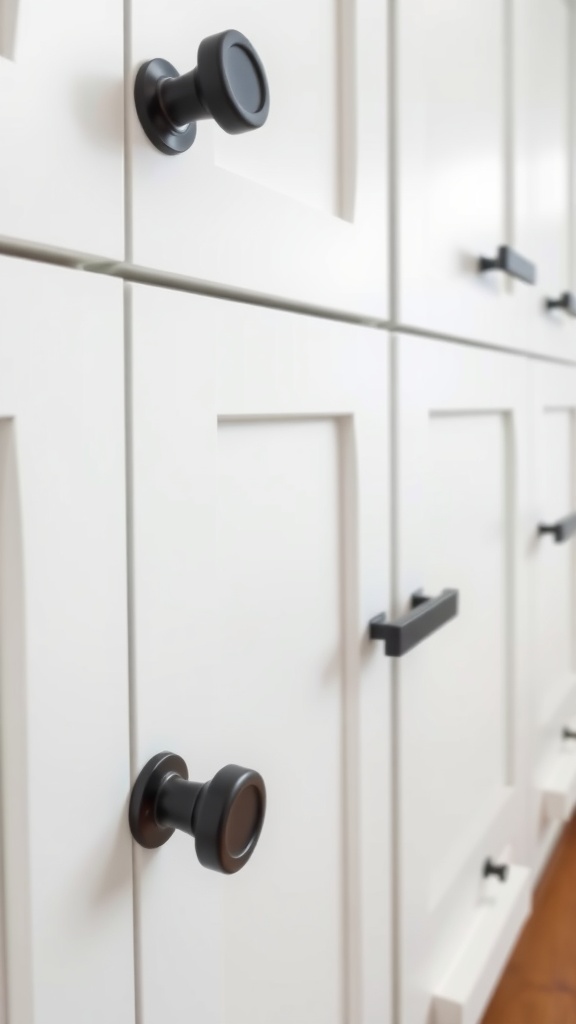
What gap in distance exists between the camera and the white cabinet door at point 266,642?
326 millimetres

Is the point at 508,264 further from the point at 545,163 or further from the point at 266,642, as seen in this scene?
the point at 266,642

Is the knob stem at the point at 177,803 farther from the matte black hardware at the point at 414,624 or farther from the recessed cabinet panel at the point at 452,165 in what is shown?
the recessed cabinet panel at the point at 452,165

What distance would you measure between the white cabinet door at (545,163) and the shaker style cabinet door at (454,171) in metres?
0.05

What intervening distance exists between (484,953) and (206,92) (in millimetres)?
657

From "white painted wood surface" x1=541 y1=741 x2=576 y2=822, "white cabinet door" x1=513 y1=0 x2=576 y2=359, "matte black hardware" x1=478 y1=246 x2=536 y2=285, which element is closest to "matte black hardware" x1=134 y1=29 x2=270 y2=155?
"matte black hardware" x1=478 y1=246 x2=536 y2=285

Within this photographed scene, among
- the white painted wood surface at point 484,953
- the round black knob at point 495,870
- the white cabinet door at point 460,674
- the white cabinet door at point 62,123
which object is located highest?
the white cabinet door at point 62,123

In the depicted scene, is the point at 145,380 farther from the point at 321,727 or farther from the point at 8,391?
the point at 321,727

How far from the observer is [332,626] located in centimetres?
48

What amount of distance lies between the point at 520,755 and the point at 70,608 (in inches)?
25.8

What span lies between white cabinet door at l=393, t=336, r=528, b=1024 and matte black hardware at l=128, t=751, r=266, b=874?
248 mm

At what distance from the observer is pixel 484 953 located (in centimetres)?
67

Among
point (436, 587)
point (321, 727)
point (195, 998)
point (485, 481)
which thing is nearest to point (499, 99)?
point (485, 481)

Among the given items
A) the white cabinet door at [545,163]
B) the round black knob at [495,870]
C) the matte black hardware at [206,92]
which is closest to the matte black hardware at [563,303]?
the white cabinet door at [545,163]

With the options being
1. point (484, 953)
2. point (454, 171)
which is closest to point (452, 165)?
point (454, 171)
